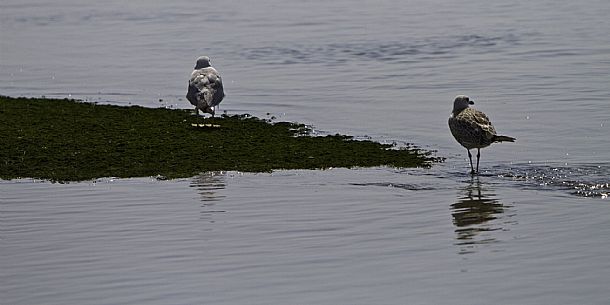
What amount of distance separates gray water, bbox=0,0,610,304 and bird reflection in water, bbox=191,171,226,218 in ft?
0.09

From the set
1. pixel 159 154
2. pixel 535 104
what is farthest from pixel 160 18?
pixel 159 154

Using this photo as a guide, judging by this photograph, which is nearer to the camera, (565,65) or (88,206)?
(88,206)

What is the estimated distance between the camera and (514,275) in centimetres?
894

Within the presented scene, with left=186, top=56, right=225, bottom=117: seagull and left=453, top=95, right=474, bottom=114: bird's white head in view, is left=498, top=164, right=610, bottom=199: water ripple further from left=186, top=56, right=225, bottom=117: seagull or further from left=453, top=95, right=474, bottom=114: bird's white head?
left=186, top=56, right=225, bottom=117: seagull

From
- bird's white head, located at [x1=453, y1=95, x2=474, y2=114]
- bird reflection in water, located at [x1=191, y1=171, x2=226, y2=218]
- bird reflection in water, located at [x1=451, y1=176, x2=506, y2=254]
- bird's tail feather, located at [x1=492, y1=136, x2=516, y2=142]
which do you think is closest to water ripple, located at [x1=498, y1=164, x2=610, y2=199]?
bird's tail feather, located at [x1=492, y1=136, x2=516, y2=142]

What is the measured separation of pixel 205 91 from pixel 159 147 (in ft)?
7.60

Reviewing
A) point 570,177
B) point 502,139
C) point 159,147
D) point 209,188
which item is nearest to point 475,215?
point 570,177

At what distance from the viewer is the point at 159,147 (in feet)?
47.9

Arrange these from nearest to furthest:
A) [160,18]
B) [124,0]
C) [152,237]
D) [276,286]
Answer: [276,286] → [152,237] → [160,18] → [124,0]

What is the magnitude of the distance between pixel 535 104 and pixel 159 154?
22.6ft

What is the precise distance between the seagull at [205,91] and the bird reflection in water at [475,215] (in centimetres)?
470

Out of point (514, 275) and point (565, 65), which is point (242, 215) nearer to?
point (514, 275)

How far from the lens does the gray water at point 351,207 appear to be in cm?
882

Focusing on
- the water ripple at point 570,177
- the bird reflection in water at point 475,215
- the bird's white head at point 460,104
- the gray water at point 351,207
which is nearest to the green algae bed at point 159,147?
the gray water at point 351,207
